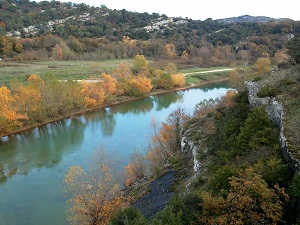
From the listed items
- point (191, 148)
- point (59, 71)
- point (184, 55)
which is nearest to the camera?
point (191, 148)

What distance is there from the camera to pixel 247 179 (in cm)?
977

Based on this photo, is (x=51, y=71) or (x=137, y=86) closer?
(x=137, y=86)

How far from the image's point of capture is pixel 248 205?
30.2ft

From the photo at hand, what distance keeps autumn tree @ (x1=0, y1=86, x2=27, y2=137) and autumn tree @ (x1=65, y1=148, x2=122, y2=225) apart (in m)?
13.6

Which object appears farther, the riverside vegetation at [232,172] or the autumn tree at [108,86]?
the autumn tree at [108,86]

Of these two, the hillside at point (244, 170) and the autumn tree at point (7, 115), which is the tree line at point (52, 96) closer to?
the autumn tree at point (7, 115)

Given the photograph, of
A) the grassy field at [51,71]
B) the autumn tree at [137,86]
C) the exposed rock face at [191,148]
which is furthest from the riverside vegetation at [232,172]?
the grassy field at [51,71]

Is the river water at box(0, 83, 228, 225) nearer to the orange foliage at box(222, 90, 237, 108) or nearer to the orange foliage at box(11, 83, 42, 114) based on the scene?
the orange foliage at box(11, 83, 42, 114)

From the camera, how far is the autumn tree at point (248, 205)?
9031mm

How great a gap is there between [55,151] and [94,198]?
1460 centimetres

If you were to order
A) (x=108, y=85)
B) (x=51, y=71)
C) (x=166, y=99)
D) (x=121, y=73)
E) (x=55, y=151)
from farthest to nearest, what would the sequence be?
1. (x=51, y=71)
2. (x=121, y=73)
3. (x=166, y=99)
4. (x=108, y=85)
5. (x=55, y=151)

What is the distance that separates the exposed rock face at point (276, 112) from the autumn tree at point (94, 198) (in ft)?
28.3

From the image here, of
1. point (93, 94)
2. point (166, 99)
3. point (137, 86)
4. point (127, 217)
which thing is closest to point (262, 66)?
point (166, 99)

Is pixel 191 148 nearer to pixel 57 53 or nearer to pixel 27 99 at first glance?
pixel 27 99
